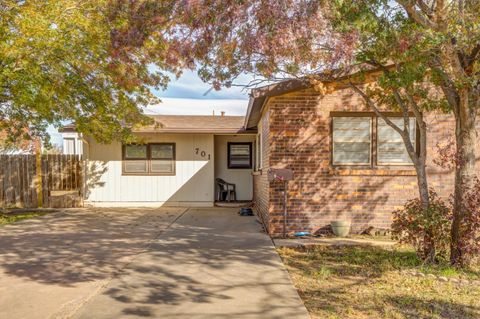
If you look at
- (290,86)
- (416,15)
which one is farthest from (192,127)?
(416,15)

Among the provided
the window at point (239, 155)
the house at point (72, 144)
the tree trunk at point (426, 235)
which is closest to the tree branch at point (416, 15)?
the tree trunk at point (426, 235)

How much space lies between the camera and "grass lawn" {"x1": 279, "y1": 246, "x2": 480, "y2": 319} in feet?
13.6

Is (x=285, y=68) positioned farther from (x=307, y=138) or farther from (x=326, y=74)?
(x=307, y=138)

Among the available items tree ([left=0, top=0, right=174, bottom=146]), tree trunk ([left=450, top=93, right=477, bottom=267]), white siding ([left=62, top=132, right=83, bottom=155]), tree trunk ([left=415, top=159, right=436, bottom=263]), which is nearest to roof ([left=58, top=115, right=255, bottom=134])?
tree ([left=0, top=0, right=174, bottom=146])

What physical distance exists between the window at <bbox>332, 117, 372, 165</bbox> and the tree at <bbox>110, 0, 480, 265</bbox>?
2.28 metres

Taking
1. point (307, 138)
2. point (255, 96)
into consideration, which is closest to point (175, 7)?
point (255, 96)

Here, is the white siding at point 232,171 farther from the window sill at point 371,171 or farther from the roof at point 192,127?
the window sill at point 371,171

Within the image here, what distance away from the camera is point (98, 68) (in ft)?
35.0

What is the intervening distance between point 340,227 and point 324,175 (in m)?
1.13

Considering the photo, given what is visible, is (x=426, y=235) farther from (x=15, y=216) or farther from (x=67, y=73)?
(x=15, y=216)

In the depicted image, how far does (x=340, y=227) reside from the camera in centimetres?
815

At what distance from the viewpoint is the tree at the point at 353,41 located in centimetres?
511

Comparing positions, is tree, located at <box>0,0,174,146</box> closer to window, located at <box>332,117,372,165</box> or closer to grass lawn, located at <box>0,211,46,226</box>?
grass lawn, located at <box>0,211,46,226</box>

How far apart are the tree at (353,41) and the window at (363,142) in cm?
227
